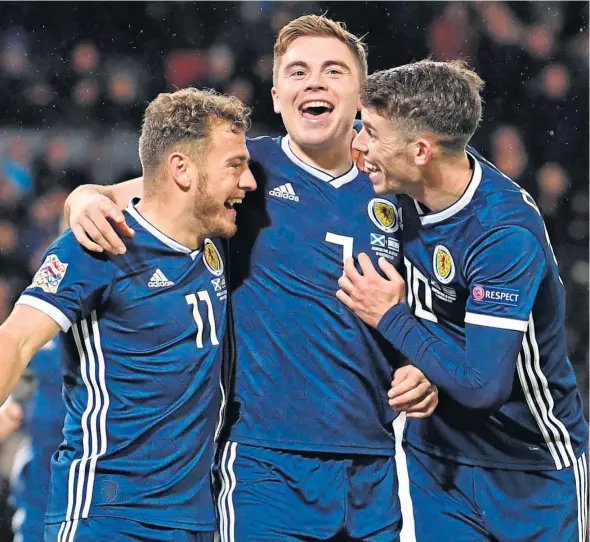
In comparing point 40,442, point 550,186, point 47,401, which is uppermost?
point 550,186

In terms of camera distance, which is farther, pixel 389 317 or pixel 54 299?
pixel 389 317

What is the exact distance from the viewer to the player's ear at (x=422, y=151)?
2.55 meters

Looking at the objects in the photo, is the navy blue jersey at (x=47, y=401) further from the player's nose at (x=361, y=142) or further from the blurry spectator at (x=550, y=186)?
the blurry spectator at (x=550, y=186)

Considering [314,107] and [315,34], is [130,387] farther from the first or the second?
[315,34]

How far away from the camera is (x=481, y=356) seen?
93.3 inches

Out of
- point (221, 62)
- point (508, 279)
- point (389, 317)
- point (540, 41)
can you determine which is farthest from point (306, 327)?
point (540, 41)

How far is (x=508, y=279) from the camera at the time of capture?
2.36 meters

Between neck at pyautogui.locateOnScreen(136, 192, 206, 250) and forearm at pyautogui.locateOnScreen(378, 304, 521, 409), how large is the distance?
1.89ft

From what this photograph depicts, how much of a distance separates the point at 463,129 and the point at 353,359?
72 cm

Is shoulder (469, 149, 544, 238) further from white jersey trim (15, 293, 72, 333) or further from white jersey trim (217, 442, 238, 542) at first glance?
white jersey trim (15, 293, 72, 333)

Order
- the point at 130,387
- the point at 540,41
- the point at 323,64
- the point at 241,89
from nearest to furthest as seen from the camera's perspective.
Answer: the point at 130,387, the point at 323,64, the point at 241,89, the point at 540,41

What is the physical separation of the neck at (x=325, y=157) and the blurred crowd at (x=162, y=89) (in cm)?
179

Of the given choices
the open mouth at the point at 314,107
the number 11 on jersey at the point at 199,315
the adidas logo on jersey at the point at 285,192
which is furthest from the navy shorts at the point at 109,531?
the open mouth at the point at 314,107

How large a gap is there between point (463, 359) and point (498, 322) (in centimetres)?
15
